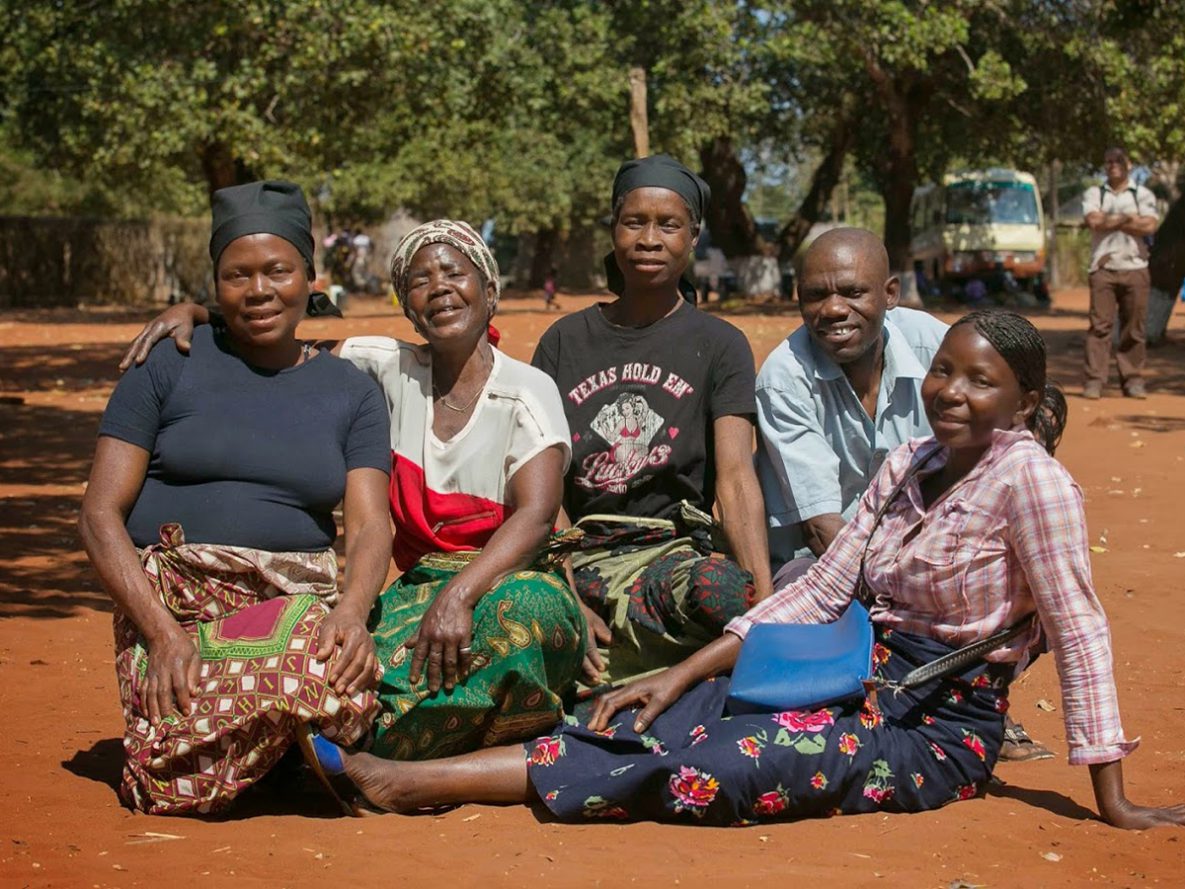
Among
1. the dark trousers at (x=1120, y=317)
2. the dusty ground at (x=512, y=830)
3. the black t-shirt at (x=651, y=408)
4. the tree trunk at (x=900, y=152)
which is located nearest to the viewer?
the dusty ground at (x=512, y=830)

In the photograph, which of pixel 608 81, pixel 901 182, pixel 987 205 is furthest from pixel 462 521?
pixel 987 205

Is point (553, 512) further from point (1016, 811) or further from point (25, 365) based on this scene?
point (25, 365)

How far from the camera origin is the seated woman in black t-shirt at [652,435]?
443 centimetres

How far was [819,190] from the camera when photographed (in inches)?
1241

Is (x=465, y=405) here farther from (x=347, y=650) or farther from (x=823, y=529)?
(x=823, y=529)

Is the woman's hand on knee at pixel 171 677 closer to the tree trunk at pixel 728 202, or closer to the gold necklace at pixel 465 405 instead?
the gold necklace at pixel 465 405

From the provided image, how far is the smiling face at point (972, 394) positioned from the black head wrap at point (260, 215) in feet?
5.57

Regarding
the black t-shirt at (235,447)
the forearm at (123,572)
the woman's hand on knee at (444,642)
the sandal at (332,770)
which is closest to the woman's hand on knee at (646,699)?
the woman's hand on knee at (444,642)

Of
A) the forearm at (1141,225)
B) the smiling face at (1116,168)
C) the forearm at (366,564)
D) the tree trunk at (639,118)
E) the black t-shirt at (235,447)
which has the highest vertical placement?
the tree trunk at (639,118)

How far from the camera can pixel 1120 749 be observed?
12.0ft

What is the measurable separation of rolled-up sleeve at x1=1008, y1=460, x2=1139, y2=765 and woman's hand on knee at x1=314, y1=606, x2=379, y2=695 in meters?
1.61

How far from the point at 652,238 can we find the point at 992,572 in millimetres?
1526

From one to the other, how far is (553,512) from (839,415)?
3.31 feet

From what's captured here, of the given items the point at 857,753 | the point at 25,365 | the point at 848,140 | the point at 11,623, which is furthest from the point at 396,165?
the point at 857,753
